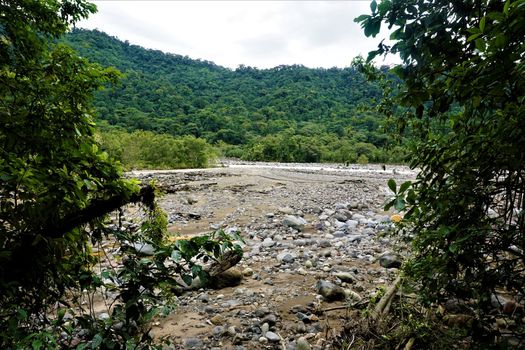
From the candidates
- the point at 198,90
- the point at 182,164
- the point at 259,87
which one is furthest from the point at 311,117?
the point at 182,164

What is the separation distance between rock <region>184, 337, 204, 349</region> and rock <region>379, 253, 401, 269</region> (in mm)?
3203

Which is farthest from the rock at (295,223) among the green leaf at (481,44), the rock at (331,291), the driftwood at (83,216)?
the green leaf at (481,44)

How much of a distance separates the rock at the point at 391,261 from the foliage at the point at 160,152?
31665mm

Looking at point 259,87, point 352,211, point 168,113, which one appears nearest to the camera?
point 352,211

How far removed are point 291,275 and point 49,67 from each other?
165 inches

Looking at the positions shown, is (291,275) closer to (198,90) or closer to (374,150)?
(374,150)

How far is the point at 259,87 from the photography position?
9675 centimetres

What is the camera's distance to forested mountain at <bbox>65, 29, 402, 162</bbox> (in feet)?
168

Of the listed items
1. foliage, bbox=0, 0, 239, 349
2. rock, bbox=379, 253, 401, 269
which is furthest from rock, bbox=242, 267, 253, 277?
foliage, bbox=0, 0, 239, 349

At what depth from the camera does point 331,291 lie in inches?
166

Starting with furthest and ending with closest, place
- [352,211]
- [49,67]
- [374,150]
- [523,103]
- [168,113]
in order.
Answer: [168,113] → [374,150] → [352,211] → [49,67] → [523,103]

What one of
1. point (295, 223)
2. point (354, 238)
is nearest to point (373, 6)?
point (354, 238)

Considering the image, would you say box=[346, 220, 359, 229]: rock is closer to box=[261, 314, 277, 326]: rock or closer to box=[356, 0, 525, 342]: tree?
box=[261, 314, 277, 326]: rock

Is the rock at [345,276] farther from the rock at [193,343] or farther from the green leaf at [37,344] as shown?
the green leaf at [37,344]
